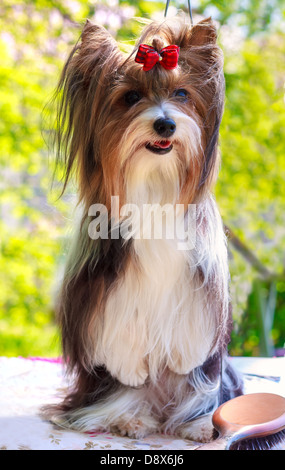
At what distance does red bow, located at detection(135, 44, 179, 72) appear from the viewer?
1521 millimetres

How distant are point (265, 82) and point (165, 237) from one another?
259 centimetres

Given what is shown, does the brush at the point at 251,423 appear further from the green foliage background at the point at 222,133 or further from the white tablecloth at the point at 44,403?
the green foliage background at the point at 222,133

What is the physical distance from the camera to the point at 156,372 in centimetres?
177

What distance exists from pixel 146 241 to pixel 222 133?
212 centimetres

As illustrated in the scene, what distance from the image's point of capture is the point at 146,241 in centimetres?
168

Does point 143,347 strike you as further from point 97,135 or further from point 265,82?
point 265,82


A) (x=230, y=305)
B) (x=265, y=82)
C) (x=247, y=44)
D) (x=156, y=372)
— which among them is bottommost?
(x=156, y=372)

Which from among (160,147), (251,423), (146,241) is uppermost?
(160,147)

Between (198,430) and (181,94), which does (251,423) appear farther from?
(181,94)

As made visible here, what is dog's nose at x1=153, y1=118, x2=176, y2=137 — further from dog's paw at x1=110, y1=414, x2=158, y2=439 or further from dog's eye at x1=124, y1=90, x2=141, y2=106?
dog's paw at x1=110, y1=414, x2=158, y2=439

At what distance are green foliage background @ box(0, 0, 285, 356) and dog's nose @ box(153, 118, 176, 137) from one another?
6.85ft

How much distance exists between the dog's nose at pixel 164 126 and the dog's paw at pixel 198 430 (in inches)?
34.0
